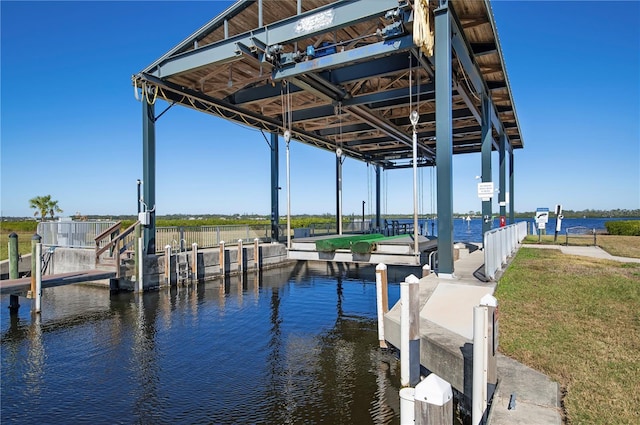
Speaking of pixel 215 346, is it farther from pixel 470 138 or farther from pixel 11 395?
pixel 470 138

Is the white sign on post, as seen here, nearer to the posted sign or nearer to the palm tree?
the posted sign

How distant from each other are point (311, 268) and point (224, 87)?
10.4 m

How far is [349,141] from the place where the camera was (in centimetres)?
2542

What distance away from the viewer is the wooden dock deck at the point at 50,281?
36.0 feet

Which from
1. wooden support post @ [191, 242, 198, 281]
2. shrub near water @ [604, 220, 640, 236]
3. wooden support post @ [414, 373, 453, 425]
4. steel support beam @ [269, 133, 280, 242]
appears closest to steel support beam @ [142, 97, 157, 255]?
wooden support post @ [191, 242, 198, 281]

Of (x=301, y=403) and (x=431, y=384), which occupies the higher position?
(x=431, y=384)

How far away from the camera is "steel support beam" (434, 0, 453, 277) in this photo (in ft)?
29.8

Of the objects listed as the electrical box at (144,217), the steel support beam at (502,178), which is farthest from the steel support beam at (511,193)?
the electrical box at (144,217)

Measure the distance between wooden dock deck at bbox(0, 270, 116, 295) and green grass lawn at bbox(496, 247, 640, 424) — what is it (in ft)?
39.7

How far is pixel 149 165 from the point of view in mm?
15172

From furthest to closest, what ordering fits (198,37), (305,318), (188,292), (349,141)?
1. (349,141)
2. (188,292)
3. (198,37)
4. (305,318)

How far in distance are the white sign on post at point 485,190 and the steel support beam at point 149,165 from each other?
12.0 meters

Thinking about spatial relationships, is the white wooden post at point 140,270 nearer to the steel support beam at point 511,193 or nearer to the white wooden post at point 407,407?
the white wooden post at point 407,407

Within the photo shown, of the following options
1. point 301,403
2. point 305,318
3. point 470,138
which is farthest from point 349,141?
point 301,403
